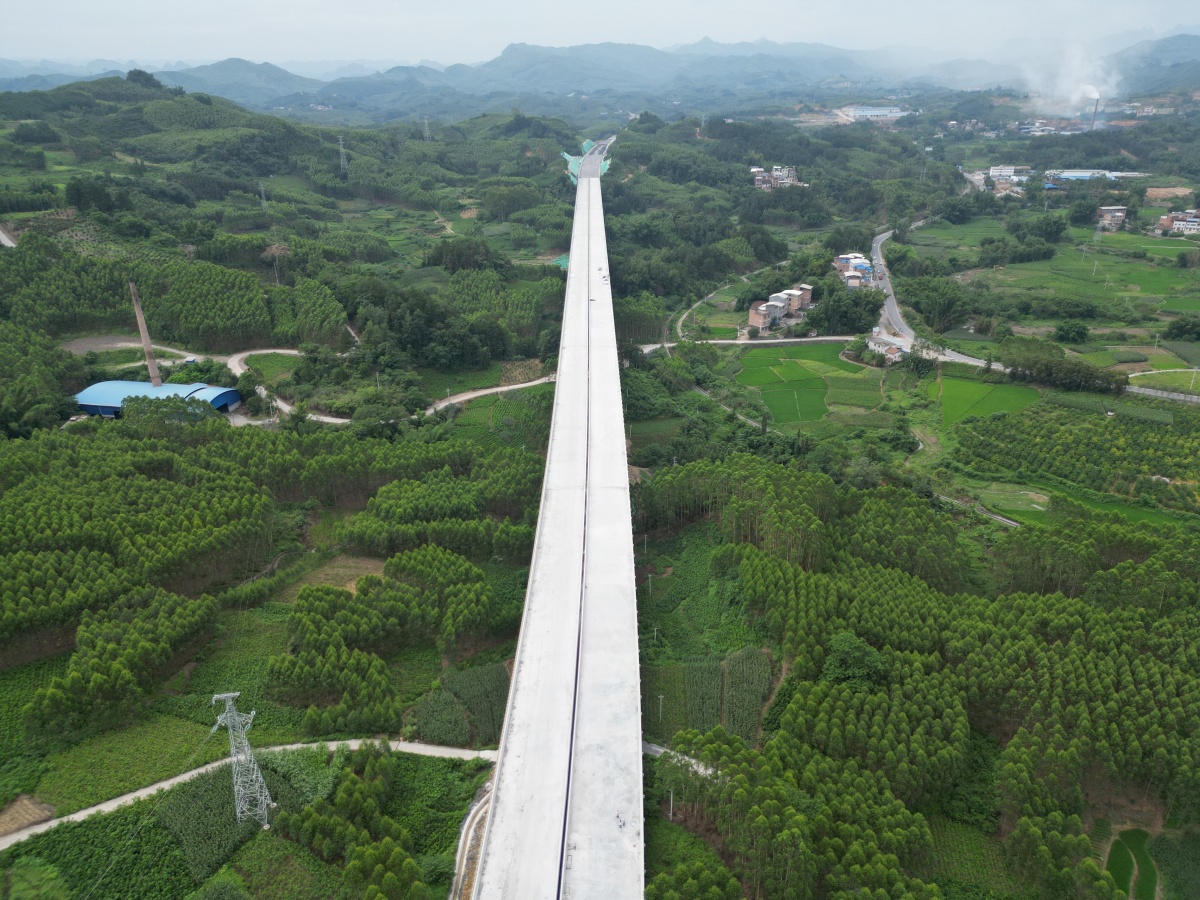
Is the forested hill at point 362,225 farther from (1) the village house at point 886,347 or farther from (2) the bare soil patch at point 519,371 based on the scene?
(1) the village house at point 886,347

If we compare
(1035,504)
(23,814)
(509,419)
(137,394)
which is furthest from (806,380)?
(23,814)

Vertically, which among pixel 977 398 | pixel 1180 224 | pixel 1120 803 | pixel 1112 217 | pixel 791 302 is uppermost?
pixel 1112 217

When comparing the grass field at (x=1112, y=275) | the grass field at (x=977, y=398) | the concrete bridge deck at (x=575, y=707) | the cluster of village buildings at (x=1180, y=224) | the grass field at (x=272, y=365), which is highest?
the cluster of village buildings at (x=1180, y=224)

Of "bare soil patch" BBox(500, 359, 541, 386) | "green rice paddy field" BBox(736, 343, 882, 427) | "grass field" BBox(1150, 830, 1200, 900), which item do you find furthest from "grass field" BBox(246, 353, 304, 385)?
"grass field" BBox(1150, 830, 1200, 900)

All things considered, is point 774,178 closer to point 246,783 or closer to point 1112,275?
point 1112,275

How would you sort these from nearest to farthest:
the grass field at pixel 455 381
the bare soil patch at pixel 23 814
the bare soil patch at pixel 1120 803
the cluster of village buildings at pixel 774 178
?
the bare soil patch at pixel 23 814, the bare soil patch at pixel 1120 803, the grass field at pixel 455 381, the cluster of village buildings at pixel 774 178

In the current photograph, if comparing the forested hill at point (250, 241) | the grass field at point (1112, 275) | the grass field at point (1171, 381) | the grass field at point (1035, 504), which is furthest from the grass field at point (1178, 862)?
the grass field at point (1112, 275)

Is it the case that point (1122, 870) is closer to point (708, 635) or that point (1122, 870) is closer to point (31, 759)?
point (708, 635)
